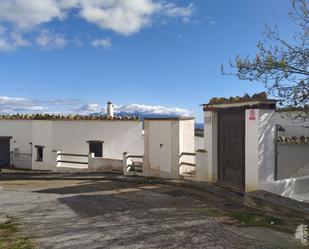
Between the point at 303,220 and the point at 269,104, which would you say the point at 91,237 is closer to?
the point at 303,220

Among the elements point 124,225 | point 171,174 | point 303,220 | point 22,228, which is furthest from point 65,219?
point 171,174

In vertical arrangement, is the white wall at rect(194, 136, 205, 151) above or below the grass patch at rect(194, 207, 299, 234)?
above

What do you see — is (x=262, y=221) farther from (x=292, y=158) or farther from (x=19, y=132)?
(x=19, y=132)

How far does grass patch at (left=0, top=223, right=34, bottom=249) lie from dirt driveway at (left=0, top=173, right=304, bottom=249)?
0.58 ft

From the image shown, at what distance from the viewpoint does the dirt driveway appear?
6.39 m

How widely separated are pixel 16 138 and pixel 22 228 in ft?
63.5

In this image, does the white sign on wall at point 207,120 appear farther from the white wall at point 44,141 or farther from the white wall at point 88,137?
the white wall at point 44,141

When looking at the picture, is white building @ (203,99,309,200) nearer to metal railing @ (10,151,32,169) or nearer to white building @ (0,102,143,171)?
white building @ (0,102,143,171)

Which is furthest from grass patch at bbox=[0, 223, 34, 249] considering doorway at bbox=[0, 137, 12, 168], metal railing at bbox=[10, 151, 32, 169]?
doorway at bbox=[0, 137, 12, 168]

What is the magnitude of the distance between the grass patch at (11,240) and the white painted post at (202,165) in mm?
6715

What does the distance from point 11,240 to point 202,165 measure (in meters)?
7.36

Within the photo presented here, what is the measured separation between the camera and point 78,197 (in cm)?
1127

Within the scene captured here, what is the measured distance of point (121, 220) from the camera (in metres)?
7.99

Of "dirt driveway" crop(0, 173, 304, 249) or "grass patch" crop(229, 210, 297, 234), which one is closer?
"dirt driveway" crop(0, 173, 304, 249)
